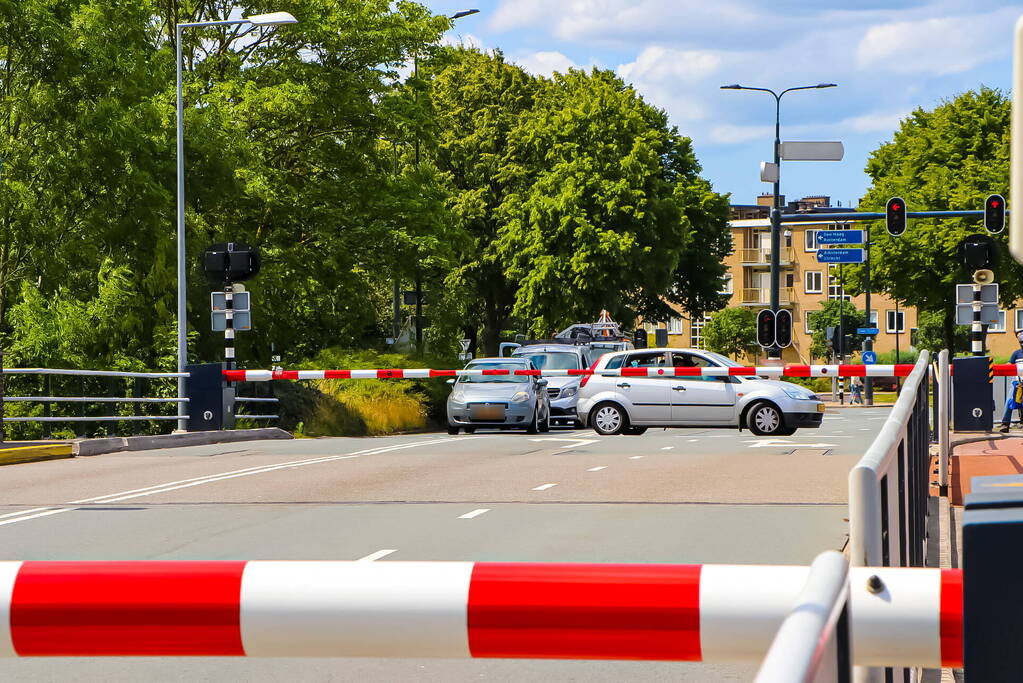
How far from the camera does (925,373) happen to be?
11016 millimetres

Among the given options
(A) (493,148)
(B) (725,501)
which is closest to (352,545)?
(B) (725,501)

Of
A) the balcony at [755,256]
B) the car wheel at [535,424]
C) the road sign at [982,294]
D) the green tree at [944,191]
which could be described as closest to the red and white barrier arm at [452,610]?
the road sign at [982,294]

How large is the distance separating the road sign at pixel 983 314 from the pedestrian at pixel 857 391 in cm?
3597

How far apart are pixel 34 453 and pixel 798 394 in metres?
12.5

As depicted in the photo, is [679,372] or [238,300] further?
[238,300]

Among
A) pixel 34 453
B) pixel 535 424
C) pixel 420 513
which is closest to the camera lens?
pixel 420 513

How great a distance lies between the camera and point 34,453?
18219 mm

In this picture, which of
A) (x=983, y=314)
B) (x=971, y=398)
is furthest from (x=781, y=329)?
(x=971, y=398)

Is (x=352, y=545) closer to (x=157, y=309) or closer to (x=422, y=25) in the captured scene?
(x=157, y=309)

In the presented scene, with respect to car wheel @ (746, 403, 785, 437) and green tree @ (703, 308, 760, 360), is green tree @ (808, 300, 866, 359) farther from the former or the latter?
car wheel @ (746, 403, 785, 437)

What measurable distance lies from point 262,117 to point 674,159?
28417mm

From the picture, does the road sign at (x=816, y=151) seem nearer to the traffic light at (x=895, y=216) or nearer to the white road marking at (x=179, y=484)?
the traffic light at (x=895, y=216)

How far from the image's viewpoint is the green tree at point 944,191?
55594 mm

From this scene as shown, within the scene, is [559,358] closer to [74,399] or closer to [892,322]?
[74,399]
